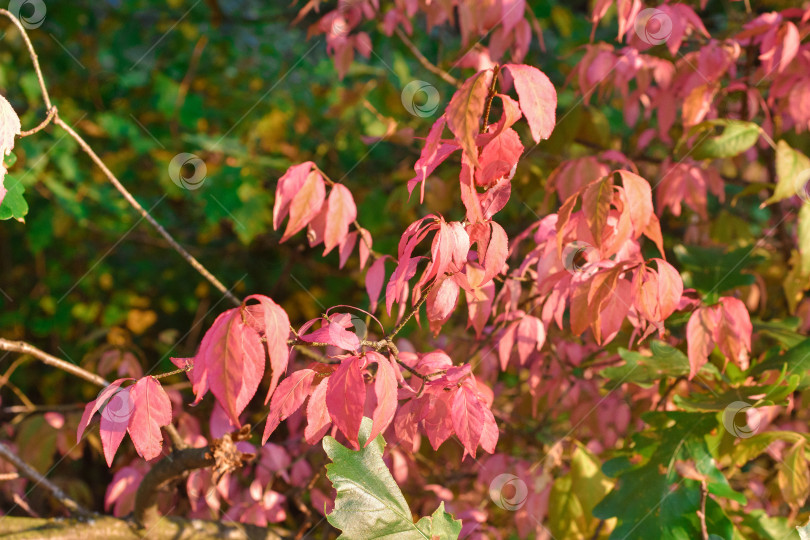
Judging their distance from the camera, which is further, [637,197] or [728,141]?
[728,141]

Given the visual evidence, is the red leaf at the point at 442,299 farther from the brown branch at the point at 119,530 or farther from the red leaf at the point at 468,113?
the brown branch at the point at 119,530

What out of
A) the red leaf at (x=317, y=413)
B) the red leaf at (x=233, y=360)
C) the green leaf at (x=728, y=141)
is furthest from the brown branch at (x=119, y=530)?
the green leaf at (x=728, y=141)

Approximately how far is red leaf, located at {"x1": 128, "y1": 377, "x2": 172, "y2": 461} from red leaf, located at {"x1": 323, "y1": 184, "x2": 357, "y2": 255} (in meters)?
0.47

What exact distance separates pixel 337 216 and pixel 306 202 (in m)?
0.07

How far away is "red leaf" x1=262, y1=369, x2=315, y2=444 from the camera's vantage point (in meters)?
0.98

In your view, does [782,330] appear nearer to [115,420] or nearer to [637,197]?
[637,197]

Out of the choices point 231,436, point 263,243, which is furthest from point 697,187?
point 263,243

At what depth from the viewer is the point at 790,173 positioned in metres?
1.58

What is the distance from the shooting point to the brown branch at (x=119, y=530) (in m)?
1.32

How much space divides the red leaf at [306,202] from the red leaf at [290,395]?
35cm

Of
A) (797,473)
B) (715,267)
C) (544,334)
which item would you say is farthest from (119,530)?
(715,267)

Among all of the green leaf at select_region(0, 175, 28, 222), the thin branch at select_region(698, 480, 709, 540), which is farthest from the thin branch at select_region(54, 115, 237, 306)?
the thin branch at select_region(698, 480, 709, 540)

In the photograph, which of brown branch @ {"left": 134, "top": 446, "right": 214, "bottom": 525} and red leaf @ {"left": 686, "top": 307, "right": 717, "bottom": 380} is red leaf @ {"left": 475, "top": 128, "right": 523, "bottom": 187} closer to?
red leaf @ {"left": 686, "top": 307, "right": 717, "bottom": 380}

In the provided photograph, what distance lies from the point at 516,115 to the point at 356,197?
1.82 metres
